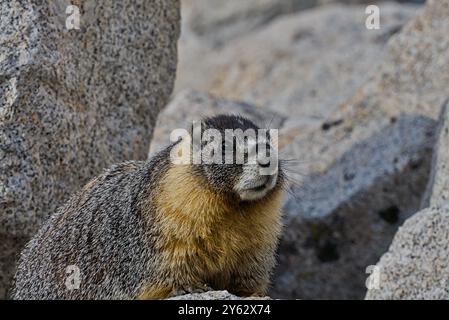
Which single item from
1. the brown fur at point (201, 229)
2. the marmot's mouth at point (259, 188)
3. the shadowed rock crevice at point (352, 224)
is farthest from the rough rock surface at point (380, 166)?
the marmot's mouth at point (259, 188)

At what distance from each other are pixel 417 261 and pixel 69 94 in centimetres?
314

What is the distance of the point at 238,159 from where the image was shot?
888cm

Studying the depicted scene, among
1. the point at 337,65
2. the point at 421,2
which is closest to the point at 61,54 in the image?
the point at 337,65

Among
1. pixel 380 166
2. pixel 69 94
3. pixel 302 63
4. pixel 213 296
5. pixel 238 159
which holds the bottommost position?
pixel 213 296

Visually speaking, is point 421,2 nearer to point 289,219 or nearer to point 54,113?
point 289,219

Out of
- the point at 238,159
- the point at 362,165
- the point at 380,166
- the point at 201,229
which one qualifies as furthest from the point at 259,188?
the point at 362,165

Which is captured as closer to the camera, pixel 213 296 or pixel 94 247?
pixel 213 296

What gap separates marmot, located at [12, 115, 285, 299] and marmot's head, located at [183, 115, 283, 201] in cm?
1

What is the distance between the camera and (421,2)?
2372cm

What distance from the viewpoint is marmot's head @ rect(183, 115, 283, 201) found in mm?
8836

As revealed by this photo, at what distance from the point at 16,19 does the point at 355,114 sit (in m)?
4.89

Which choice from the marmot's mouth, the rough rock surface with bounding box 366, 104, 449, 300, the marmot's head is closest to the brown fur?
the marmot's head

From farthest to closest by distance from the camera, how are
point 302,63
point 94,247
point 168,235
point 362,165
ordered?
point 302,63 → point 362,165 → point 94,247 → point 168,235

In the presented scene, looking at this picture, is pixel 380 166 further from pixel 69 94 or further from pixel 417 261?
pixel 69 94
